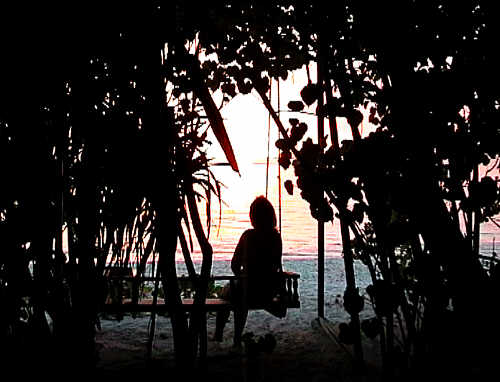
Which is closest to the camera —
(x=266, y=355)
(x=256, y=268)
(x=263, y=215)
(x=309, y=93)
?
(x=309, y=93)

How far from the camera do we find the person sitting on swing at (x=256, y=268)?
3799 mm

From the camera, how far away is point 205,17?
6.47 feet

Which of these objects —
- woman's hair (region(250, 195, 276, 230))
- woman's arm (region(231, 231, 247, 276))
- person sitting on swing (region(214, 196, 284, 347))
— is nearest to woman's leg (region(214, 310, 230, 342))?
person sitting on swing (region(214, 196, 284, 347))

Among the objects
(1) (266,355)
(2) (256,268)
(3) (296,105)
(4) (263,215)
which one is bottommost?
(1) (266,355)

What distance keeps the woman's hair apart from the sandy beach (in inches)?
27.3

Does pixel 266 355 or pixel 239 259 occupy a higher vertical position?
pixel 239 259

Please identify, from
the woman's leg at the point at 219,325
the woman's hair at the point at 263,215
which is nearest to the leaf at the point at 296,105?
the woman's hair at the point at 263,215

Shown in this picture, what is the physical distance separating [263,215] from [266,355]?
2.73 feet

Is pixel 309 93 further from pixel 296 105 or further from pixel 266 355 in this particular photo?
pixel 266 355

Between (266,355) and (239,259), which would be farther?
(239,259)

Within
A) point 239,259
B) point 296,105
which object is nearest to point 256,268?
point 239,259

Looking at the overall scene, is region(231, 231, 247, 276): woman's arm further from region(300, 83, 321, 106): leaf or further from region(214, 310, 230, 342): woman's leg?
region(300, 83, 321, 106): leaf

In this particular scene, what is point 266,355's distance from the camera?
3.70 meters

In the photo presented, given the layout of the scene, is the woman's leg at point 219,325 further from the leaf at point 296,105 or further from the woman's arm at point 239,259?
the leaf at point 296,105
